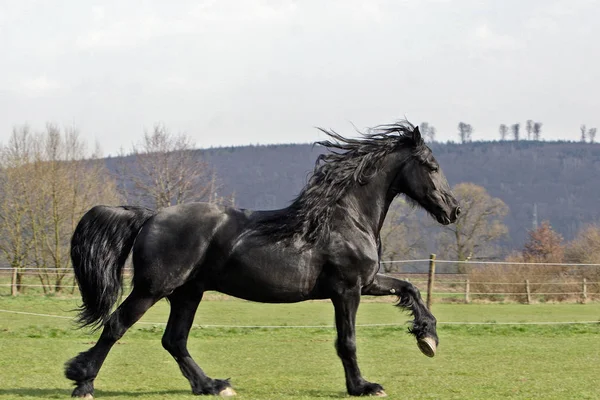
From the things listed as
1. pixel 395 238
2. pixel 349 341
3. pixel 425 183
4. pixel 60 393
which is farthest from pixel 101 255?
pixel 395 238

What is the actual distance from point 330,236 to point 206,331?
10274mm

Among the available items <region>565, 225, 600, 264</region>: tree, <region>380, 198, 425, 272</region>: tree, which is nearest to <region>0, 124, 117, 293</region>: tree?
<region>565, 225, 600, 264</region>: tree

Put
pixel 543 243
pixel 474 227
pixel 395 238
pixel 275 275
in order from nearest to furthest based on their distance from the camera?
pixel 275 275 → pixel 543 243 → pixel 474 227 → pixel 395 238

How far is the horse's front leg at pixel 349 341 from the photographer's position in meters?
7.19

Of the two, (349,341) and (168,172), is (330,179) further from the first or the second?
(168,172)

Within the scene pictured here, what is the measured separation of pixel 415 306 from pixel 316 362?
363 centimetres

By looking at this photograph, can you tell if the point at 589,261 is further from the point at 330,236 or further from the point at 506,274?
the point at 330,236

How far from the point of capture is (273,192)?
165 meters

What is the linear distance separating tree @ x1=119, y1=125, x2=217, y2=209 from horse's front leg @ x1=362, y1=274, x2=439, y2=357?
40.0 meters

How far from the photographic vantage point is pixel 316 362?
35.6 ft

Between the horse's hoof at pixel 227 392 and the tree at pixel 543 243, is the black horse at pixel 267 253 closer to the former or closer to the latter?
the horse's hoof at pixel 227 392

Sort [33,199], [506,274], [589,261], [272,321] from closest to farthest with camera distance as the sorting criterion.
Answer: [272,321]
[506,274]
[33,199]
[589,261]

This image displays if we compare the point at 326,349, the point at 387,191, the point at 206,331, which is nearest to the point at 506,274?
the point at 206,331

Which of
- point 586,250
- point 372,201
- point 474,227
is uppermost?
point 372,201
